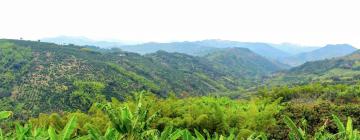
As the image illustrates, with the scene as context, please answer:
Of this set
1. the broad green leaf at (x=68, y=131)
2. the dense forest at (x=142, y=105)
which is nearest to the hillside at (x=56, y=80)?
the dense forest at (x=142, y=105)

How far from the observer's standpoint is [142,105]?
12812 mm

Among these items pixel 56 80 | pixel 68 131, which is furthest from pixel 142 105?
pixel 56 80

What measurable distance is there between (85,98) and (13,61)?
35.6 meters

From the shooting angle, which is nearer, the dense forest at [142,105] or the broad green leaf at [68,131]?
the broad green leaf at [68,131]

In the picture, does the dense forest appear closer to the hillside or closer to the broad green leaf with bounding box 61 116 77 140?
the broad green leaf with bounding box 61 116 77 140

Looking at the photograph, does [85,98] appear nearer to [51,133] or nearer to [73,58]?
[73,58]

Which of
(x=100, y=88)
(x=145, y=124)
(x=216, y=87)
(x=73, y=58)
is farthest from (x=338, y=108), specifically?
(x=216, y=87)

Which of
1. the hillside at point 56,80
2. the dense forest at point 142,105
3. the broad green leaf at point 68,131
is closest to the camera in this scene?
the broad green leaf at point 68,131

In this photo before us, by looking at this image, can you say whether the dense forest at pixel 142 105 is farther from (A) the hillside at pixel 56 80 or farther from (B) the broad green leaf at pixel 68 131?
(A) the hillside at pixel 56 80

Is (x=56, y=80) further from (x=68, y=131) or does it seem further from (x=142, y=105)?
(x=68, y=131)

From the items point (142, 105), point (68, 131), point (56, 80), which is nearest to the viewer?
point (68, 131)

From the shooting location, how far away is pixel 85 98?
279ft

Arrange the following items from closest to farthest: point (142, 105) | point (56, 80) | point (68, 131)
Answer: point (68, 131)
point (142, 105)
point (56, 80)

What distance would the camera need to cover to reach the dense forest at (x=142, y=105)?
9.91 meters
